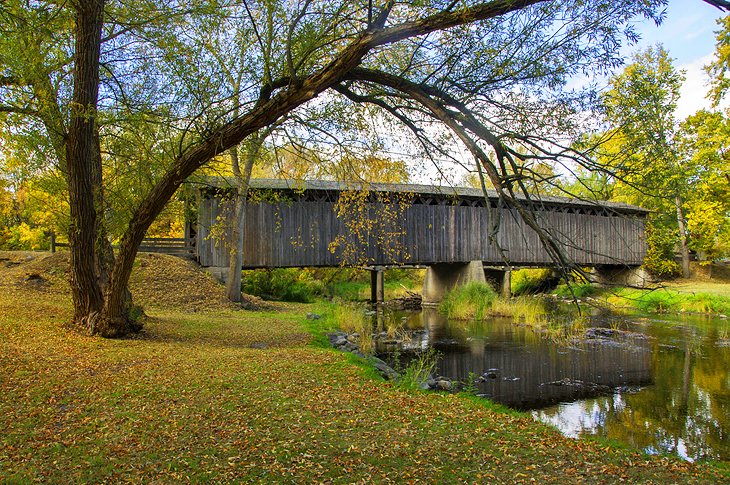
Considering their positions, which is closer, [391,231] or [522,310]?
[522,310]

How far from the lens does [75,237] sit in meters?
8.32

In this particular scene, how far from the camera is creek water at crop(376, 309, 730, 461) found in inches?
259

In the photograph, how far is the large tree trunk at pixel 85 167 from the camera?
7496 millimetres

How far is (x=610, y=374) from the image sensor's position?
9.51 meters

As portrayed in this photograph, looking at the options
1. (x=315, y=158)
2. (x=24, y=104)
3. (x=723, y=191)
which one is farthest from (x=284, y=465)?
(x=723, y=191)

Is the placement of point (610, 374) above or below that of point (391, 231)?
below

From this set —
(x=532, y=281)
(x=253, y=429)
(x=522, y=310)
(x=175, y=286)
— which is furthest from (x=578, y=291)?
(x=253, y=429)

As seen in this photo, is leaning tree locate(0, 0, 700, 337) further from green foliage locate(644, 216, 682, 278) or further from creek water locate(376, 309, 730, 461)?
green foliage locate(644, 216, 682, 278)

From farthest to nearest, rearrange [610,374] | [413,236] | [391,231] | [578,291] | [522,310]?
[578,291] → [413,236] → [391,231] → [522,310] → [610,374]

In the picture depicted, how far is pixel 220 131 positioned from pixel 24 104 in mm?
3035

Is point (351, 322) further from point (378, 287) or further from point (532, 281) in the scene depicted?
point (532, 281)

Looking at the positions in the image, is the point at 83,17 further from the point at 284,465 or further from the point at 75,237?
the point at 284,465

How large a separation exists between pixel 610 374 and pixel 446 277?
1436 cm

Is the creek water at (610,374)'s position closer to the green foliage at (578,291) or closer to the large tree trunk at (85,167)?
the large tree trunk at (85,167)
